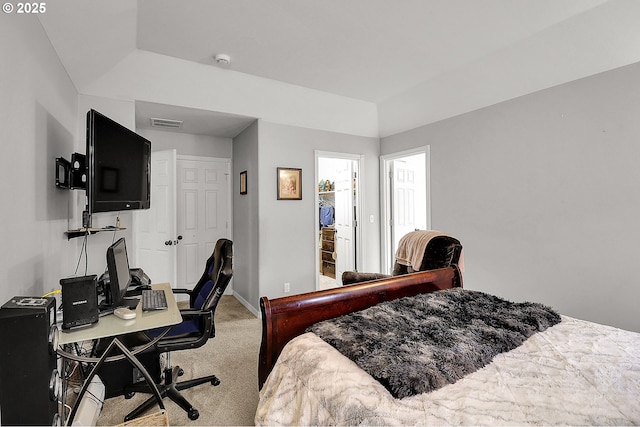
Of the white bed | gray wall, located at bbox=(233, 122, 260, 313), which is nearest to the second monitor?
the white bed

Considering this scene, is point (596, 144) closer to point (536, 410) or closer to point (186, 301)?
point (536, 410)

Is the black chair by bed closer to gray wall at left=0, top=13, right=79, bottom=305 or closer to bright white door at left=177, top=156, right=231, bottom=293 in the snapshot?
gray wall at left=0, top=13, right=79, bottom=305

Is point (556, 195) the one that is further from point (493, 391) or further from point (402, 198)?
point (493, 391)

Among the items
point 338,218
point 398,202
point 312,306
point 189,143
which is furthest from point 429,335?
point 189,143

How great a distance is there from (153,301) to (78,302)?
0.42 meters

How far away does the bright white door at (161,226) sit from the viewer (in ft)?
12.5

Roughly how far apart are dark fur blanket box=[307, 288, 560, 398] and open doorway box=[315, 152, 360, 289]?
242cm

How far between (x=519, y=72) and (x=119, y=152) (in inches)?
144

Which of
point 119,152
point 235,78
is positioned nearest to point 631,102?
point 235,78

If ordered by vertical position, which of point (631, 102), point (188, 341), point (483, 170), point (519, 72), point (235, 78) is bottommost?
point (188, 341)

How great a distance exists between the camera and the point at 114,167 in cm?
222

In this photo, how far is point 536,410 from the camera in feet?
3.25

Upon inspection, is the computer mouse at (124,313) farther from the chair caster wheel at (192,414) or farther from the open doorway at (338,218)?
the open doorway at (338,218)

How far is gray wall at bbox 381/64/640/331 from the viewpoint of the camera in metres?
2.43
